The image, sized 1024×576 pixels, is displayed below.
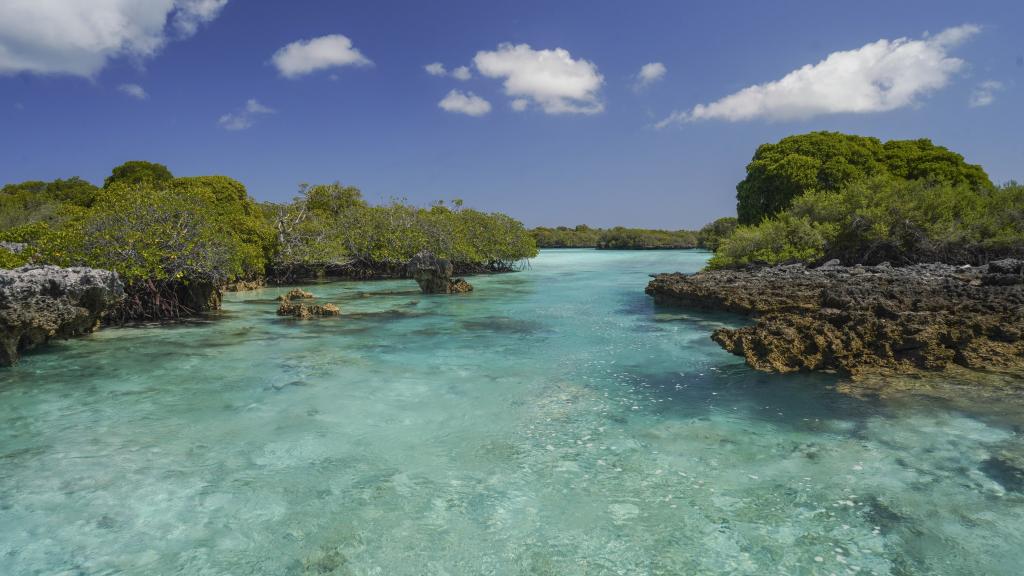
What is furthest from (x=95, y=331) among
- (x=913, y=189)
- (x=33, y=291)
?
(x=913, y=189)

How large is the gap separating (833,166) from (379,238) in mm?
27137

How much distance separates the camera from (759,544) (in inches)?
161

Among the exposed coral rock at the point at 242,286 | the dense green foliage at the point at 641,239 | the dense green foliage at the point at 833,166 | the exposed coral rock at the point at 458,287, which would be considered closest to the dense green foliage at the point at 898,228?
the dense green foliage at the point at 833,166

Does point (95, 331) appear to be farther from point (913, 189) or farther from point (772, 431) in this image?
point (913, 189)

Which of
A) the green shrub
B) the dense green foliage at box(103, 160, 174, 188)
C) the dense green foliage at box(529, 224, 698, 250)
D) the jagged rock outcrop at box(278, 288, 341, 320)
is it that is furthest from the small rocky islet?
the dense green foliage at box(529, 224, 698, 250)

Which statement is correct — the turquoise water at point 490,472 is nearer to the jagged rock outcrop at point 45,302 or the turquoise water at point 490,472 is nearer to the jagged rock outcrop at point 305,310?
the jagged rock outcrop at point 45,302

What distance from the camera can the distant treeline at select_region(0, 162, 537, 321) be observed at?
13.8 meters

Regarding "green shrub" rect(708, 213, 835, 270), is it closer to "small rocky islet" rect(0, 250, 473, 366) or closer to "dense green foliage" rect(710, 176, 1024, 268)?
"dense green foliage" rect(710, 176, 1024, 268)

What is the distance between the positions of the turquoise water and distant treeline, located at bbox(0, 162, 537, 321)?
471cm

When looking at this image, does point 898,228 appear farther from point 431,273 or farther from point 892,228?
point 431,273

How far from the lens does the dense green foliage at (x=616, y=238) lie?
99875 millimetres

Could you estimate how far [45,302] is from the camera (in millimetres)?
10367

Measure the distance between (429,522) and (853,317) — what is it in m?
8.42

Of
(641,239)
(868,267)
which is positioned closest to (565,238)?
(641,239)
